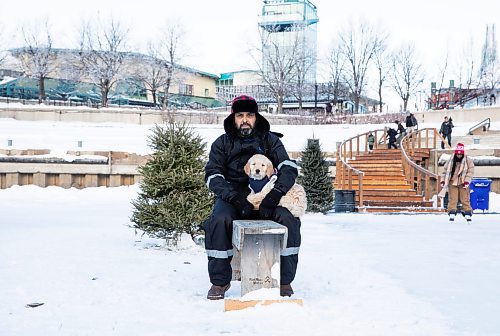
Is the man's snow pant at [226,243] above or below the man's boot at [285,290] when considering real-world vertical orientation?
above

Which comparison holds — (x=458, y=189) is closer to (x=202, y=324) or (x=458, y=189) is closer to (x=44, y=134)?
(x=202, y=324)

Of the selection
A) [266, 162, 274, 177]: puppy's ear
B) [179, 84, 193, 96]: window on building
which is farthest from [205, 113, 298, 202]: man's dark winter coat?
[179, 84, 193, 96]: window on building

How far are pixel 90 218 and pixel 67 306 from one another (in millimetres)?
7387

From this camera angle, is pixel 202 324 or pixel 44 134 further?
pixel 44 134

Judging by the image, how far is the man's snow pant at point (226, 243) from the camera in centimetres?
450

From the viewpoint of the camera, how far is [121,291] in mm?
4871

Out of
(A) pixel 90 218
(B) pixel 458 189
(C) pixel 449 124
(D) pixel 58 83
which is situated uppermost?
(D) pixel 58 83

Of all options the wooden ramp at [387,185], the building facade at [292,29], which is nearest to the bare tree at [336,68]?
the building facade at [292,29]

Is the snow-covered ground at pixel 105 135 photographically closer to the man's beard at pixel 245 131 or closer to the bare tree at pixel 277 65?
the bare tree at pixel 277 65

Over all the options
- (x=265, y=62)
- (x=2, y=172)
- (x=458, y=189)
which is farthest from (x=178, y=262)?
(x=265, y=62)

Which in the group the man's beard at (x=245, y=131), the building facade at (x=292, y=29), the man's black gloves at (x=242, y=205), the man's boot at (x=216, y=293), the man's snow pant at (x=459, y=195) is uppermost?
the building facade at (x=292, y=29)

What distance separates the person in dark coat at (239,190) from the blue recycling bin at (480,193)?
427 inches

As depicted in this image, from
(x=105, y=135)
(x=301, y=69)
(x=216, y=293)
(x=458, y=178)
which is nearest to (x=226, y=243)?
(x=216, y=293)

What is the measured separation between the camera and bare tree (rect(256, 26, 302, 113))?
49.0m
